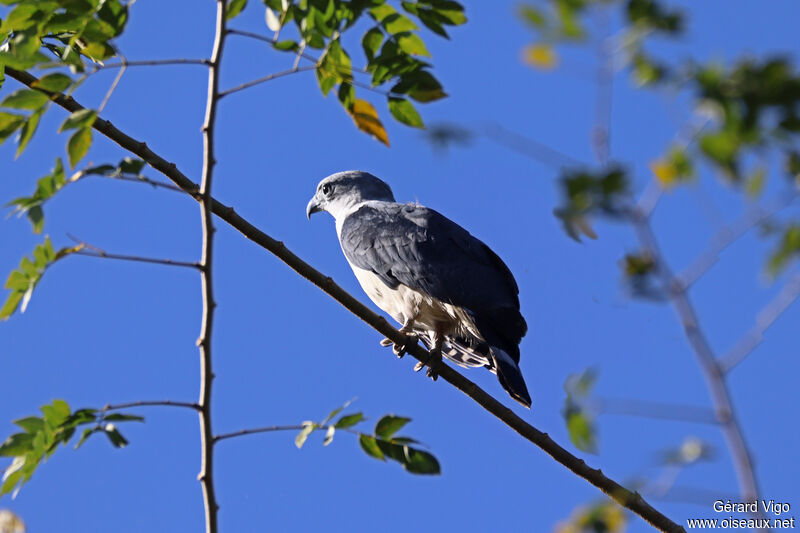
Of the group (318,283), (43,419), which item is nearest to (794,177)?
(43,419)

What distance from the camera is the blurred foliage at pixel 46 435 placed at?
2.50m

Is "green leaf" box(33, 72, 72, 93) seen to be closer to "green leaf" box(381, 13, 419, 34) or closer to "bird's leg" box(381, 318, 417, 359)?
"green leaf" box(381, 13, 419, 34)

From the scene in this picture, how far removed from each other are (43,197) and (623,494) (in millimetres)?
2310

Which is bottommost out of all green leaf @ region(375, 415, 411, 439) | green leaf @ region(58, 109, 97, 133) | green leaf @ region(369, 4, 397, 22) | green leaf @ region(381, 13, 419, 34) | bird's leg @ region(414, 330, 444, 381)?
green leaf @ region(375, 415, 411, 439)

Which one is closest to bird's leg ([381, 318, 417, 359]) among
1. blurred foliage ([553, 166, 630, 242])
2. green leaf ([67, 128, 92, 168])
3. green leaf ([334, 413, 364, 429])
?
green leaf ([334, 413, 364, 429])

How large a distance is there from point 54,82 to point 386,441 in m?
1.37

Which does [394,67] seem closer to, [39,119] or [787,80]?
[39,119]

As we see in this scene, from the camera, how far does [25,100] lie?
2488mm

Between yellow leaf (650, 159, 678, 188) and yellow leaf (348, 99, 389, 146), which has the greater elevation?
yellow leaf (348, 99, 389, 146)

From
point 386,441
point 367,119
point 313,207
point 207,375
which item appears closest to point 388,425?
point 386,441

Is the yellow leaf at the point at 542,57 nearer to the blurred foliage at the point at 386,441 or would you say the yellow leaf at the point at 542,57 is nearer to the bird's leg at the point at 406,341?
the blurred foliage at the point at 386,441

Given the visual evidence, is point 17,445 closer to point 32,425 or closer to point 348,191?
point 32,425

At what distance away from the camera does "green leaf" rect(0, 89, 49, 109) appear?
8.03ft

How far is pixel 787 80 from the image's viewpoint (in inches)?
57.7
